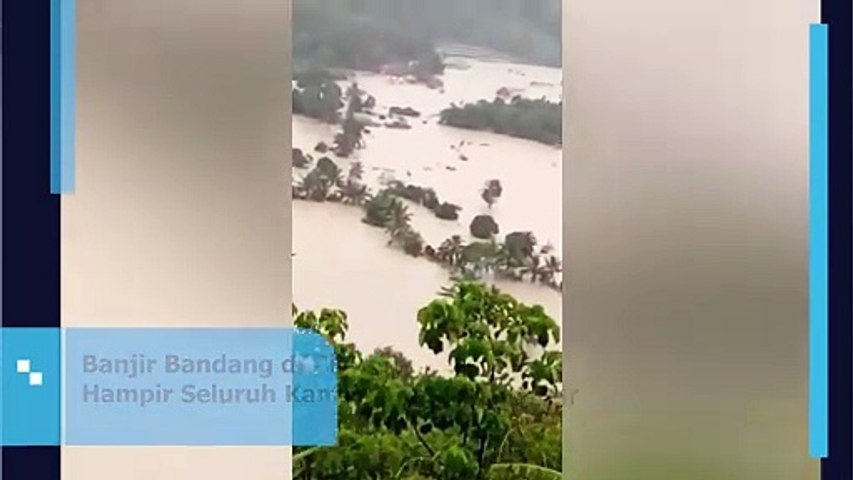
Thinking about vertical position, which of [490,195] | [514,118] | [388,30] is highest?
[388,30]

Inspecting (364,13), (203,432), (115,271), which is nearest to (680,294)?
(364,13)

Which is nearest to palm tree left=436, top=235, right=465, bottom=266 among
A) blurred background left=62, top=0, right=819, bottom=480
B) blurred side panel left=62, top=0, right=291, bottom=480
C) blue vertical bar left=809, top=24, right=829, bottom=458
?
blurred background left=62, top=0, right=819, bottom=480

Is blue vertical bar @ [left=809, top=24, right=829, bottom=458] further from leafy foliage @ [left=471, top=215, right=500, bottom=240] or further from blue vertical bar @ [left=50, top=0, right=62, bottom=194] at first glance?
blue vertical bar @ [left=50, top=0, right=62, bottom=194]

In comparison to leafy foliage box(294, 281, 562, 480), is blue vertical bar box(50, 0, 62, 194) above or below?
above

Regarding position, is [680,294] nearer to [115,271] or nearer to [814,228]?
[814,228]

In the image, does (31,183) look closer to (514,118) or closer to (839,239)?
(514,118)

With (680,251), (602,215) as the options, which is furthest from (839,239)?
(602,215)
